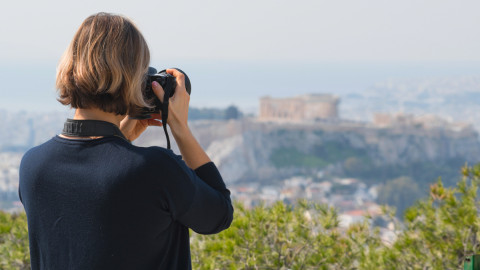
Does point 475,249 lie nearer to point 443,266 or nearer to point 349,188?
point 443,266

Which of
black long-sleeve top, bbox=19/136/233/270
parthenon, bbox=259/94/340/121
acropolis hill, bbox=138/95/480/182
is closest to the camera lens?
black long-sleeve top, bbox=19/136/233/270

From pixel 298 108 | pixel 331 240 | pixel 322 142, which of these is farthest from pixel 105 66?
pixel 298 108

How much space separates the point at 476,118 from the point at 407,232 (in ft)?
318

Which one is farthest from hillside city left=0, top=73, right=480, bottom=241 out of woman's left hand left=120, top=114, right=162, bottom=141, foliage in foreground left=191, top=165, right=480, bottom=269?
woman's left hand left=120, top=114, right=162, bottom=141

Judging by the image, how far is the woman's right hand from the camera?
893 mm

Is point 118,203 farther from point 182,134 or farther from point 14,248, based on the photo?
point 14,248

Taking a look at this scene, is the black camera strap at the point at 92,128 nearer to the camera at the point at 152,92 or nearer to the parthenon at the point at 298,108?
the camera at the point at 152,92

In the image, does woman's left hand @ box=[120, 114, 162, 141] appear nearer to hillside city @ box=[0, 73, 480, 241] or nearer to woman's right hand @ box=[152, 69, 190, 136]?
woman's right hand @ box=[152, 69, 190, 136]

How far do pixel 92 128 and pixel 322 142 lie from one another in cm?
5821

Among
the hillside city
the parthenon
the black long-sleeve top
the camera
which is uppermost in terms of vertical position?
the camera

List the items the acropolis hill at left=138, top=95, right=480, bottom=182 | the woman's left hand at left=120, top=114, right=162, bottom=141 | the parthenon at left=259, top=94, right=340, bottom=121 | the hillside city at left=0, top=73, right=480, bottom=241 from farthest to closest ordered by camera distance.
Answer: the parthenon at left=259, top=94, right=340, bottom=121
the acropolis hill at left=138, top=95, right=480, bottom=182
the hillside city at left=0, top=73, right=480, bottom=241
the woman's left hand at left=120, top=114, right=162, bottom=141

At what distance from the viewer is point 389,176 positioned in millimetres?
54812

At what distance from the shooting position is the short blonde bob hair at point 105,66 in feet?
2.70

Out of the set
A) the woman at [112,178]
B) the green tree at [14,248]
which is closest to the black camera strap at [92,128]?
the woman at [112,178]
